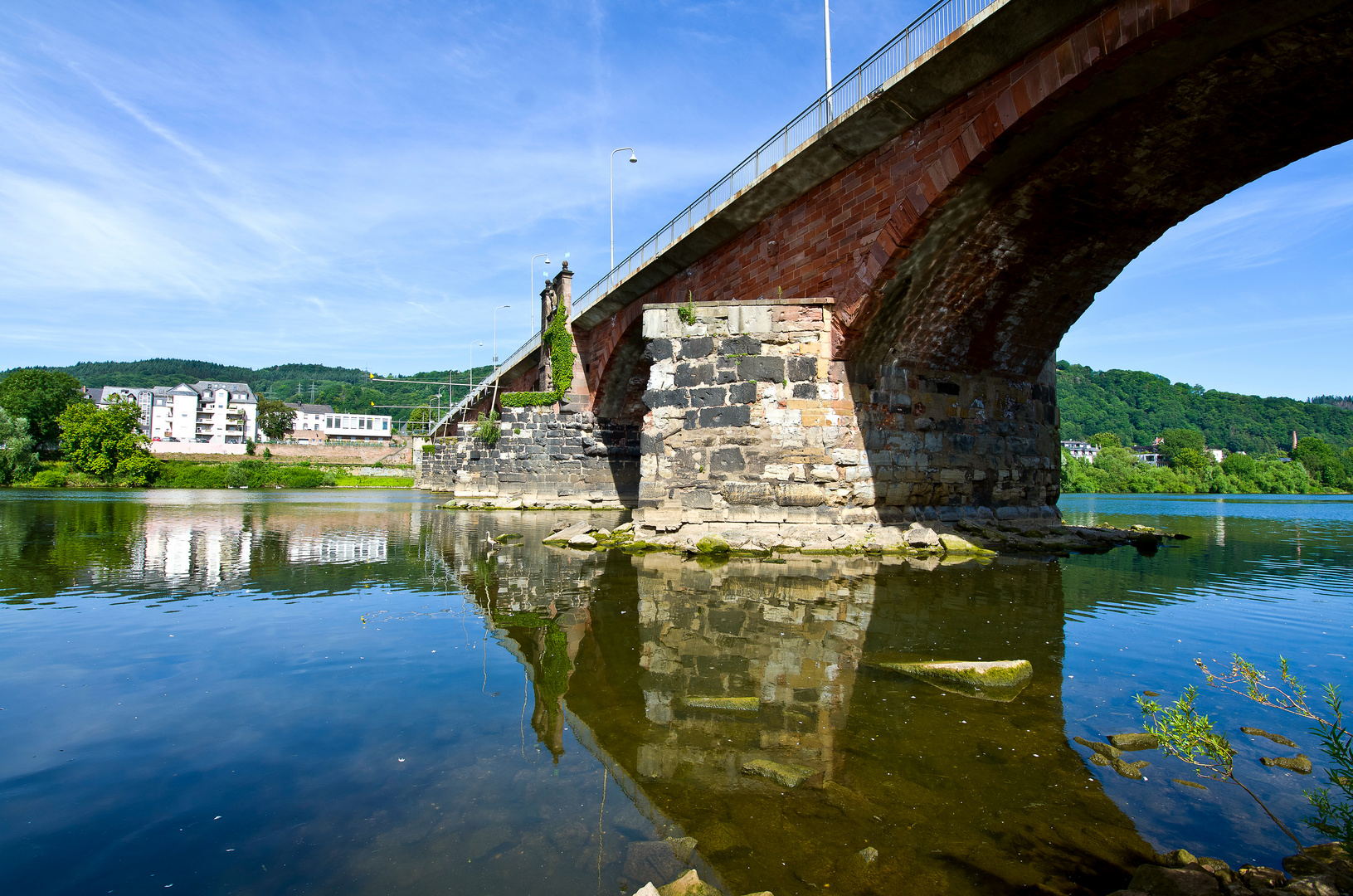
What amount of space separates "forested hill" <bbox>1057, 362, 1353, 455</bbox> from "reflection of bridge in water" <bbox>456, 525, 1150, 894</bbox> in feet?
345

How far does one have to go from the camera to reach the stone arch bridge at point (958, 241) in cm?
788

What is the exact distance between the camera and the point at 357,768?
2.97m

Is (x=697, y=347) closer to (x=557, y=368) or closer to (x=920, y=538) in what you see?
(x=920, y=538)

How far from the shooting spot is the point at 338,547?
37.2 feet

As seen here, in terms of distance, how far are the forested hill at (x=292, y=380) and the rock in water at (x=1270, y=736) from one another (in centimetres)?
12643

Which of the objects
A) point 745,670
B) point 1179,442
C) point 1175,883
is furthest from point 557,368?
point 1179,442

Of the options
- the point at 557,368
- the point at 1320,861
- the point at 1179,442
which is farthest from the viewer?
the point at 1179,442

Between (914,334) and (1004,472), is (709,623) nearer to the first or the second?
(914,334)

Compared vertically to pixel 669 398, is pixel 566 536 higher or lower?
lower

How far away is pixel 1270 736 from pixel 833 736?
7.13 feet

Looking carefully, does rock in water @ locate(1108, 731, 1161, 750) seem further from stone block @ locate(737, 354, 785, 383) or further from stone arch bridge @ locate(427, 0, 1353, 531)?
stone block @ locate(737, 354, 785, 383)

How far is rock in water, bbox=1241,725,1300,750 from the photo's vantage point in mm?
3340

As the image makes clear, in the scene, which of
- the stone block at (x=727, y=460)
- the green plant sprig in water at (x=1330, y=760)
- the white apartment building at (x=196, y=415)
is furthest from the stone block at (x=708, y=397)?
the white apartment building at (x=196, y=415)

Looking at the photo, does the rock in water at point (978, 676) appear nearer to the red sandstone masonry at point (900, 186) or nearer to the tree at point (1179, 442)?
the red sandstone masonry at point (900, 186)
